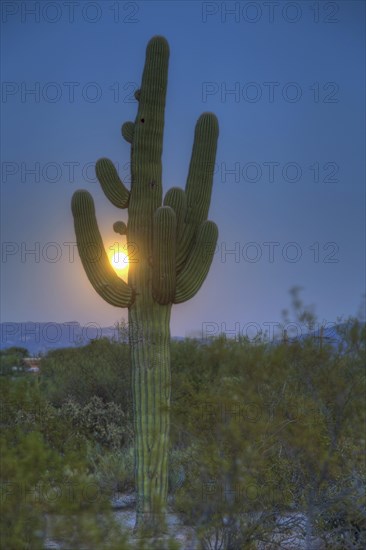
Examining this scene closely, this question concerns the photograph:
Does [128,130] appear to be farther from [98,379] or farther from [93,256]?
[98,379]

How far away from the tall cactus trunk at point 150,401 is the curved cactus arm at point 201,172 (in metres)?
1.24

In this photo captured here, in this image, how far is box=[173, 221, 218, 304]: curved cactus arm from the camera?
672cm

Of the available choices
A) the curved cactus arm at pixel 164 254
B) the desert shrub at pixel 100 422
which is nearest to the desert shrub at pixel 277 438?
the curved cactus arm at pixel 164 254

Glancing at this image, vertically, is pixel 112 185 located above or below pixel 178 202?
above

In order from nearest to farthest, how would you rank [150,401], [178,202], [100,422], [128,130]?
[150,401]
[178,202]
[128,130]
[100,422]

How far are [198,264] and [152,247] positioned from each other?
20.7 inches

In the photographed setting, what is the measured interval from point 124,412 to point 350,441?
6955 mm

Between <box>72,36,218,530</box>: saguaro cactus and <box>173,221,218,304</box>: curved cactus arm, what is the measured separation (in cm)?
1

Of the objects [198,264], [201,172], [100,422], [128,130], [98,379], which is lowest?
[100,422]

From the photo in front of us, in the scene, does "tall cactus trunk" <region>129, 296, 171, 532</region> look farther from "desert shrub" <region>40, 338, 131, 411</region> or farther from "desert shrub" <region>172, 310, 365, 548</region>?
"desert shrub" <region>40, 338, 131, 411</region>

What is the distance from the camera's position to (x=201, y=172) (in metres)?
7.20

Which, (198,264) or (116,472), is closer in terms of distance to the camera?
(198,264)

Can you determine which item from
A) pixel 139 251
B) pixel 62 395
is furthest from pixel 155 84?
pixel 62 395

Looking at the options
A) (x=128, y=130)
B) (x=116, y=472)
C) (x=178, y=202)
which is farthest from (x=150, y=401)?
(x=128, y=130)
